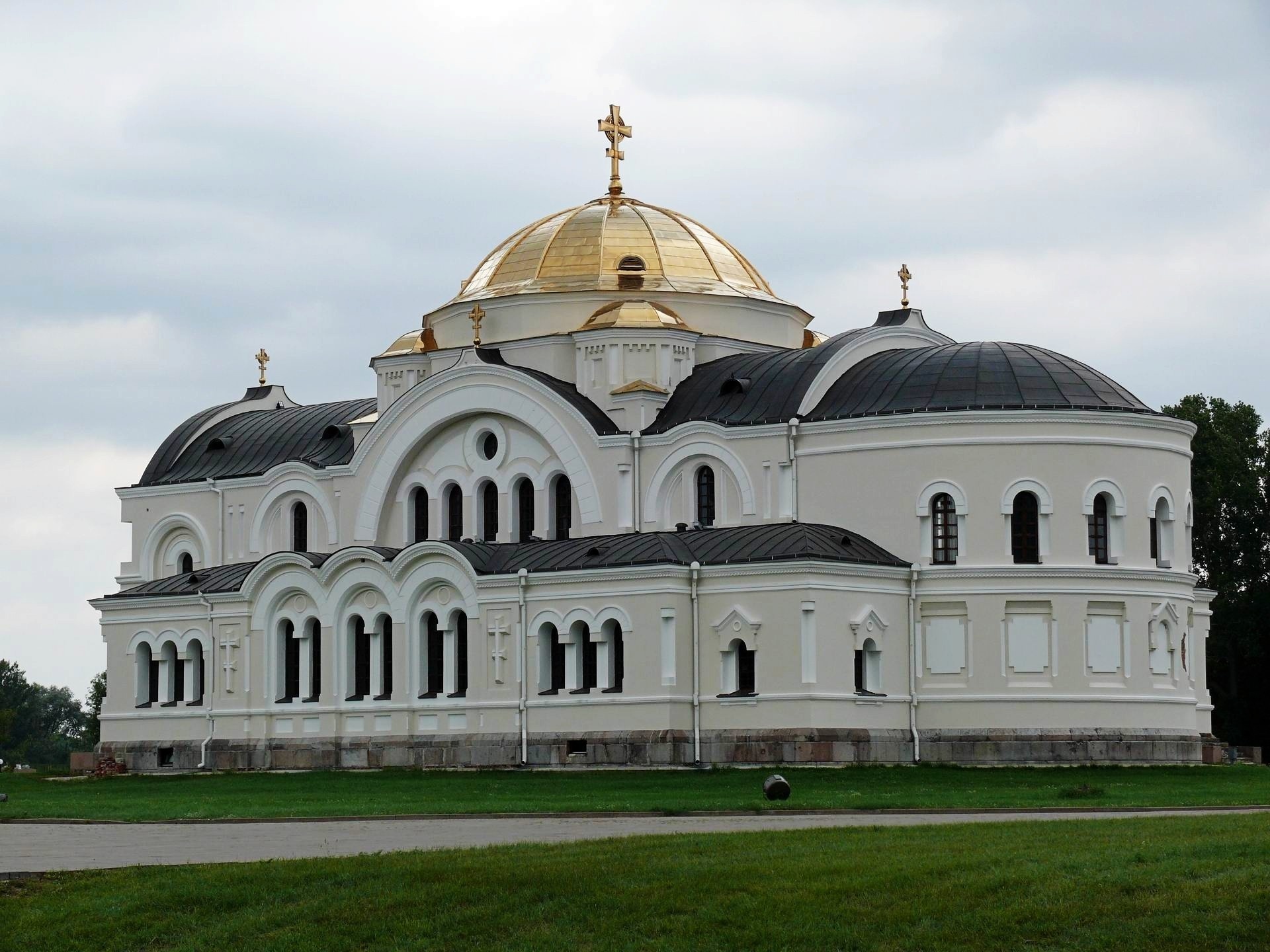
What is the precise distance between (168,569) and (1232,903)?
58028 millimetres

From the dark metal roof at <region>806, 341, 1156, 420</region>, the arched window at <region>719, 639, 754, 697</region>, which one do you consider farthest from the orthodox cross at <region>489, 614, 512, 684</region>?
the dark metal roof at <region>806, 341, 1156, 420</region>

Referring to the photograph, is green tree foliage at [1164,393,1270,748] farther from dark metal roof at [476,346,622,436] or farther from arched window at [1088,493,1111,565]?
dark metal roof at [476,346,622,436]

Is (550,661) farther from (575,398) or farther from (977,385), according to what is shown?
(977,385)

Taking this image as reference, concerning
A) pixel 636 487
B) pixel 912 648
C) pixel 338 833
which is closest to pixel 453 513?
pixel 636 487

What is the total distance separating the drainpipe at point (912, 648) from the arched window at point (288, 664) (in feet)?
60.0

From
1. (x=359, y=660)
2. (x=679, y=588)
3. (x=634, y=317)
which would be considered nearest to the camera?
(x=679, y=588)

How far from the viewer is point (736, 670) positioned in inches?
2223

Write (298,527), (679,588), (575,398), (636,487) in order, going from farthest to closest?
1. (298,527)
2. (575,398)
3. (636,487)
4. (679,588)

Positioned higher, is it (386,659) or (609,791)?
(386,659)

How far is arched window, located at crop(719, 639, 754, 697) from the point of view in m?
56.3

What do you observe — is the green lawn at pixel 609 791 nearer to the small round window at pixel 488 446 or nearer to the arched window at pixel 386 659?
the arched window at pixel 386 659

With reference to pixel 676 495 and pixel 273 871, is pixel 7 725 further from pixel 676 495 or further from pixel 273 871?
pixel 273 871

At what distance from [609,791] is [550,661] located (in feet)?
40.1

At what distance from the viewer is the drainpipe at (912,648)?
5712 centimetres
